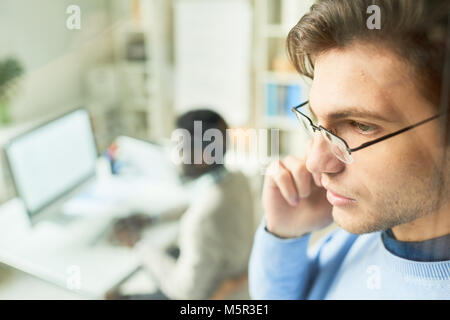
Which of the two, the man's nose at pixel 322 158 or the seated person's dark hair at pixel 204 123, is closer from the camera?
the man's nose at pixel 322 158

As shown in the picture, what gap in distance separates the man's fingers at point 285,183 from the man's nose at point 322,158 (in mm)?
85

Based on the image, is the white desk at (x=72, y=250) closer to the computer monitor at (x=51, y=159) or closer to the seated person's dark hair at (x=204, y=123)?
the computer monitor at (x=51, y=159)

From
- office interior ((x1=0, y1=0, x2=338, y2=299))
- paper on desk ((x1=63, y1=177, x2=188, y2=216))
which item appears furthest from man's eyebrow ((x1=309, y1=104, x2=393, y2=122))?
paper on desk ((x1=63, y1=177, x2=188, y2=216))

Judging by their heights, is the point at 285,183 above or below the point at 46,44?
below

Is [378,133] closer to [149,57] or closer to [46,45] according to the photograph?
[46,45]

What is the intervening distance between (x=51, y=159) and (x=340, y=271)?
100cm

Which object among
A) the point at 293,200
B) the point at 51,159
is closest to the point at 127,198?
the point at 51,159

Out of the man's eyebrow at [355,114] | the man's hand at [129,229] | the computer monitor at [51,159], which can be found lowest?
the man's hand at [129,229]

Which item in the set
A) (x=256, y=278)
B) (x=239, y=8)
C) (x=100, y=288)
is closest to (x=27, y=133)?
(x=100, y=288)

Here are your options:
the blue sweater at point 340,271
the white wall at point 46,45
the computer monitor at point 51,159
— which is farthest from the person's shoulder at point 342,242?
the computer monitor at point 51,159

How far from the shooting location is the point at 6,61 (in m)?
0.83

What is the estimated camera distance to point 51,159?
1.29 meters

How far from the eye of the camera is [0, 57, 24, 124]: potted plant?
824 millimetres

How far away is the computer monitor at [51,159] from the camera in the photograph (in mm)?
1136
